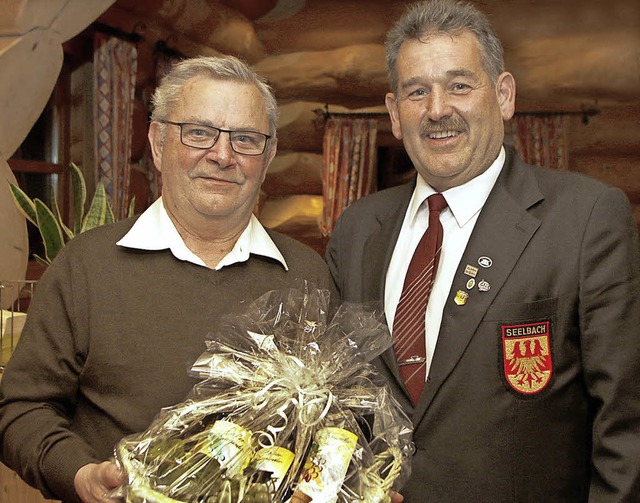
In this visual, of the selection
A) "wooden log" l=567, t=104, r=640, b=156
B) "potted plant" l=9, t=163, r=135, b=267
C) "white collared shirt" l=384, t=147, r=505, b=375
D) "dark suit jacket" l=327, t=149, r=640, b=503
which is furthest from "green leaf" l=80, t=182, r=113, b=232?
"wooden log" l=567, t=104, r=640, b=156

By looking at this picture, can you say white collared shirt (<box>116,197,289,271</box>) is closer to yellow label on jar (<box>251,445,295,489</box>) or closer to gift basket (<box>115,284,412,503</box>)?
gift basket (<box>115,284,412,503</box>)

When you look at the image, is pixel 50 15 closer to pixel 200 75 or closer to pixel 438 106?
pixel 200 75

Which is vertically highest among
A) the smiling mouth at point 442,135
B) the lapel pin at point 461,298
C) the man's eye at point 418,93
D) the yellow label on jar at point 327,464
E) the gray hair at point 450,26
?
the gray hair at point 450,26

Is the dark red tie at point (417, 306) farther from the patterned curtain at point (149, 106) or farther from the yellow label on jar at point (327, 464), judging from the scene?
the patterned curtain at point (149, 106)

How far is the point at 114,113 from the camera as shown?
6211mm

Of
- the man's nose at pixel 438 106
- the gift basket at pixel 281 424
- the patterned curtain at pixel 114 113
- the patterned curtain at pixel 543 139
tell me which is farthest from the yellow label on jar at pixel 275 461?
the patterned curtain at pixel 543 139

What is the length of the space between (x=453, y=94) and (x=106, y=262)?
3.29 ft

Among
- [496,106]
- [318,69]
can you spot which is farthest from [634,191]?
[496,106]

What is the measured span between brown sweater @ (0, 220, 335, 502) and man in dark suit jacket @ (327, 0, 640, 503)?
0.53 metres

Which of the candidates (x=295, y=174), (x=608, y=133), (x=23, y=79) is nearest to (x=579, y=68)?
(x=608, y=133)

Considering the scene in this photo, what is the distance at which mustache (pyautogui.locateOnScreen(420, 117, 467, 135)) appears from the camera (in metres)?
1.99

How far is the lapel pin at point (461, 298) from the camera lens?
1861 mm

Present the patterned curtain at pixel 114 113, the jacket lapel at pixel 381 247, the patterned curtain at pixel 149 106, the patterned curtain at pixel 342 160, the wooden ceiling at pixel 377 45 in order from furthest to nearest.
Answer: the patterned curtain at pixel 342 160 < the wooden ceiling at pixel 377 45 < the patterned curtain at pixel 149 106 < the patterned curtain at pixel 114 113 < the jacket lapel at pixel 381 247

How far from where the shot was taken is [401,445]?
148 centimetres
